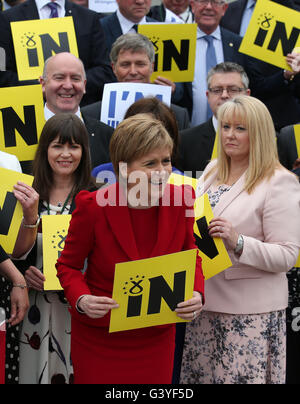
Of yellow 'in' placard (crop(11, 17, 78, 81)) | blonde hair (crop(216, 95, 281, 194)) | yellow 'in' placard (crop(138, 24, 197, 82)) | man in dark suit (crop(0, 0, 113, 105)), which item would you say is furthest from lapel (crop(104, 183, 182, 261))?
man in dark suit (crop(0, 0, 113, 105))

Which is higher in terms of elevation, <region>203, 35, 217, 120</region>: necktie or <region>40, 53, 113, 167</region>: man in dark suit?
<region>40, 53, 113, 167</region>: man in dark suit

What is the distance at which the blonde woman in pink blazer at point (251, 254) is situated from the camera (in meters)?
3.53

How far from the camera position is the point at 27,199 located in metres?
3.48

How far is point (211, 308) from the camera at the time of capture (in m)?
3.64

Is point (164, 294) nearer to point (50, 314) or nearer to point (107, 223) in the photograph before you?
point (107, 223)

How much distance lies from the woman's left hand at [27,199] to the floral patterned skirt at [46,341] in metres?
0.48

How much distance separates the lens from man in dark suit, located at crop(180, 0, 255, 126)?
18.9 ft

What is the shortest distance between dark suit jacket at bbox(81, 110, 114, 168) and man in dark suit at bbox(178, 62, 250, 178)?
0.51 metres

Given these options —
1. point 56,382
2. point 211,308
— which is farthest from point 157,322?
point 56,382

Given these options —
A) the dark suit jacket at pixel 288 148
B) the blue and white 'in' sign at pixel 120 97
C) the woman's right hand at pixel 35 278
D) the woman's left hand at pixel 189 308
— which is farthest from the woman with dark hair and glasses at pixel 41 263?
the dark suit jacket at pixel 288 148

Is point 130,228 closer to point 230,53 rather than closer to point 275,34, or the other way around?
point 275,34

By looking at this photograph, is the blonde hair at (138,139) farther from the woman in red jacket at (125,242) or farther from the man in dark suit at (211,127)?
the man in dark suit at (211,127)

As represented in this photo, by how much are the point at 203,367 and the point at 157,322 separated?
43.2 inches

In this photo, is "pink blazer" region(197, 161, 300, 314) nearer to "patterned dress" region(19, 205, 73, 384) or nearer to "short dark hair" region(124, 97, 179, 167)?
"short dark hair" region(124, 97, 179, 167)
